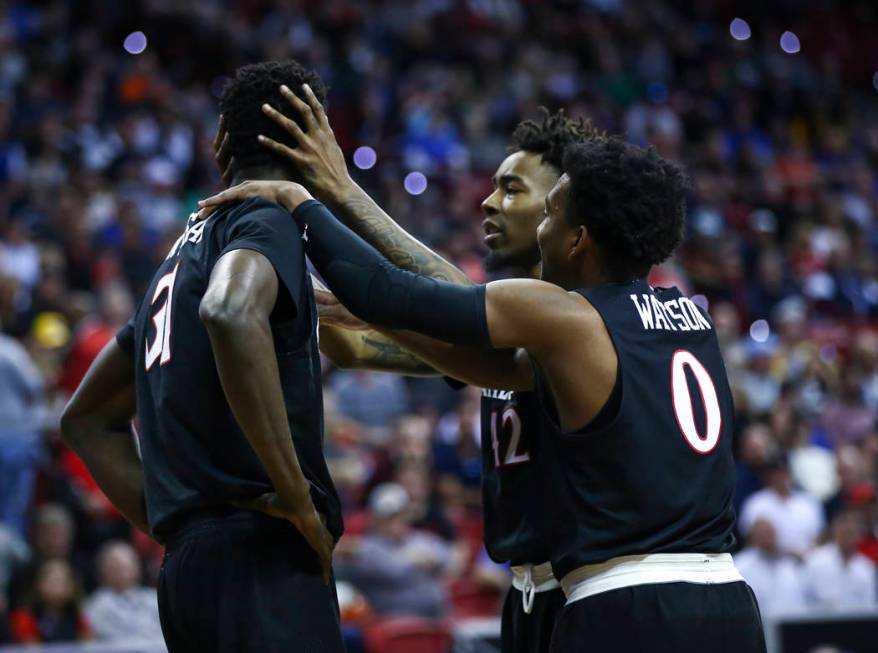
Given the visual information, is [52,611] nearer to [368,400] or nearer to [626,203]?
[368,400]

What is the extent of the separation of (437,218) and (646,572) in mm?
10051

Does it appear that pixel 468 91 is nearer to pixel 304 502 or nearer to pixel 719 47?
pixel 719 47

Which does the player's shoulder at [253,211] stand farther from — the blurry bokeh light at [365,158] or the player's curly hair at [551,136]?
the blurry bokeh light at [365,158]

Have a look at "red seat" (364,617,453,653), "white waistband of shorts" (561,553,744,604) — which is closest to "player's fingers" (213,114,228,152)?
"white waistband of shorts" (561,553,744,604)

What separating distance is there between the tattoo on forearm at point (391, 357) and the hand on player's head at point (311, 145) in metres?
0.97

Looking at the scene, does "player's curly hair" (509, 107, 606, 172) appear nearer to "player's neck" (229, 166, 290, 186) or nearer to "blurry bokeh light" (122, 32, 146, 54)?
"player's neck" (229, 166, 290, 186)

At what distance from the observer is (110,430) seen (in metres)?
4.03

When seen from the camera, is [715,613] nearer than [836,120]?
Yes

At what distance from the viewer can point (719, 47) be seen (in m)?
20.3

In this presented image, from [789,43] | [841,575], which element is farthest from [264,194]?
[789,43]

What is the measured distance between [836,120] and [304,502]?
1768 centimetres

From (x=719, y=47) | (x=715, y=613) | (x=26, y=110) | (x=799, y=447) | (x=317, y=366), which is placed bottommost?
(x=799, y=447)

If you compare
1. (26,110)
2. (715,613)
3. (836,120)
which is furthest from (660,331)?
(836,120)

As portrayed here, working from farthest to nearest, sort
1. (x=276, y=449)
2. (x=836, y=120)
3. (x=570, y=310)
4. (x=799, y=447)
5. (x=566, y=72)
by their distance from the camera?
(x=836, y=120) < (x=566, y=72) < (x=799, y=447) < (x=570, y=310) < (x=276, y=449)
